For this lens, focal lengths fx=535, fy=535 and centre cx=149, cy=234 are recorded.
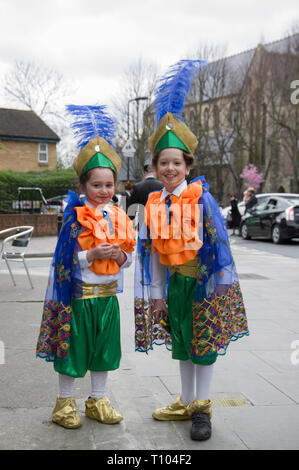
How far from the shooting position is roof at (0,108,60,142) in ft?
125

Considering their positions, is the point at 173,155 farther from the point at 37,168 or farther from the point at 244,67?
the point at 244,67

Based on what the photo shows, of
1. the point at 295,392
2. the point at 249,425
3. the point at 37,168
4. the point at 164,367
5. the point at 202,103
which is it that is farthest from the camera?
the point at 202,103

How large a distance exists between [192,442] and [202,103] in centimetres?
4176

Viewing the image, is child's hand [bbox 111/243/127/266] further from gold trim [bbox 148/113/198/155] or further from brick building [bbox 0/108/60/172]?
brick building [bbox 0/108/60/172]

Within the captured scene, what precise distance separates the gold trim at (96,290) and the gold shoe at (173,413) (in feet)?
2.66

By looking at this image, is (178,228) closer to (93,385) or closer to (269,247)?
→ (93,385)

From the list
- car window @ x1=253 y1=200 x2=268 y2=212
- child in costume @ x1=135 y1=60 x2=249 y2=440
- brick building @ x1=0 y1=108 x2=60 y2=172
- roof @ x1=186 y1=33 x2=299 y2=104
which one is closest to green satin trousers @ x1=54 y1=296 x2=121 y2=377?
child in costume @ x1=135 y1=60 x2=249 y2=440

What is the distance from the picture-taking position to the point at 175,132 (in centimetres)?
338

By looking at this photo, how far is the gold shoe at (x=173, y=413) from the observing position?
3375 millimetres

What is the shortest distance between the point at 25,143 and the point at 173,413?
37208mm

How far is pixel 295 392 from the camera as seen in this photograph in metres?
3.88

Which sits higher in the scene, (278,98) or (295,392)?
(278,98)

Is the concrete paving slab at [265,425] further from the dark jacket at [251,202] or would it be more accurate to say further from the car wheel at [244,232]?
the dark jacket at [251,202]

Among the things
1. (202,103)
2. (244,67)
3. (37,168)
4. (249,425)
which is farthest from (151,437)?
(244,67)
